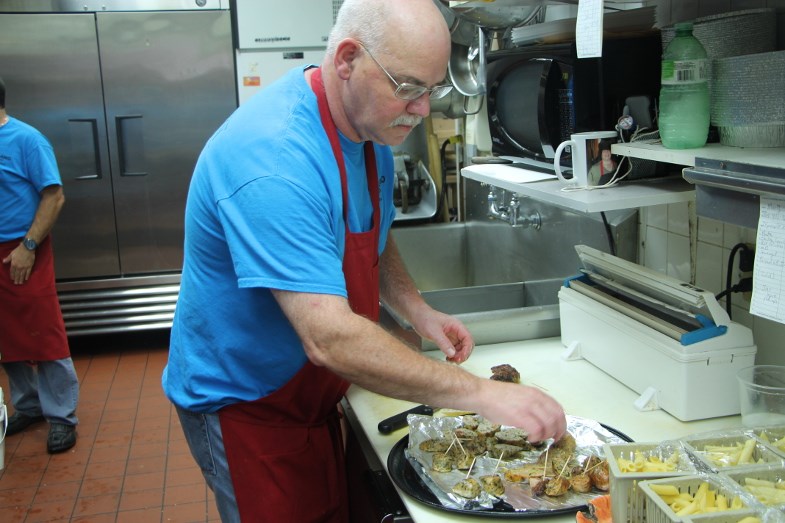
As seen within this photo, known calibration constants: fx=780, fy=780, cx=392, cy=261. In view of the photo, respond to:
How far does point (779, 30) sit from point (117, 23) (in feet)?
12.9

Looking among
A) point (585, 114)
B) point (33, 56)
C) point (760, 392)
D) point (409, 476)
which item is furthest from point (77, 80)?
point (760, 392)

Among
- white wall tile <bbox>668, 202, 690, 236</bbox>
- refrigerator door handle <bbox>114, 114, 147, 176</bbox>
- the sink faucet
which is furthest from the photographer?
refrigerator door handle <bbox>114, 114, 147, 176</bbox>

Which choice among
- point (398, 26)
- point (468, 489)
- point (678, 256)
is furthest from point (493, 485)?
point (678, 256)

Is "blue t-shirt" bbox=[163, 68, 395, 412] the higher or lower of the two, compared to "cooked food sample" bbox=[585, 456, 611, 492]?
higher

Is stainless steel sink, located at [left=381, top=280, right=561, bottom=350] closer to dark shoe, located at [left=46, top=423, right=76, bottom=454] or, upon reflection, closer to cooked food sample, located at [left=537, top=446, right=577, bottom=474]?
cooked food sample, located at [left=537, top=446, right=577, bottom=474]

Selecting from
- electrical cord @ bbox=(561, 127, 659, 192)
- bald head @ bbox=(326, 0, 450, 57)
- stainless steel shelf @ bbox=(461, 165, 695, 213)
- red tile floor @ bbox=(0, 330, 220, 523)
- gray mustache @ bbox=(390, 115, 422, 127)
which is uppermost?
bald head @ bbox=(326, 0, 450, 57)

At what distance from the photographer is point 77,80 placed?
15.2 feet

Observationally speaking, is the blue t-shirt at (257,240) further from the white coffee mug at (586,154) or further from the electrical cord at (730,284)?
the electrical cord at (730,284)

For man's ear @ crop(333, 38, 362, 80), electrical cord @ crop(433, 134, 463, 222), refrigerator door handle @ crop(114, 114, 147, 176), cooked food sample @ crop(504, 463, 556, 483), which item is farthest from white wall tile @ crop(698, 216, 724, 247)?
refrigerator door handle @ crop(114, 114, 147, 176)

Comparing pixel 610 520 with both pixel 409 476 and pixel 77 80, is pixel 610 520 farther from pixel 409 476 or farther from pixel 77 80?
pixel 77 80

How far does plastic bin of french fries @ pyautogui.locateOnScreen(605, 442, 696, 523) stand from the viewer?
49.5 inches

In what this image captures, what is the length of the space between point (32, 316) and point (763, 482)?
11.2 feet

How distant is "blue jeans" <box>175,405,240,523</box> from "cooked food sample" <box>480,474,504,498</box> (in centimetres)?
59

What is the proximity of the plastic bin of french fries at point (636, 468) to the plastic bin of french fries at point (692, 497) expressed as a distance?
0.08 feet
